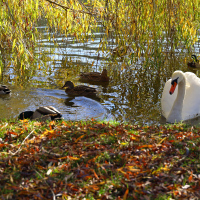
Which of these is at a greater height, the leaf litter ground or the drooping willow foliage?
the drooping willow foliage

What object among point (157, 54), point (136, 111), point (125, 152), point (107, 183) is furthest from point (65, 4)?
point (107, 183)

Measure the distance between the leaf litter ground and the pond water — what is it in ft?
8.83

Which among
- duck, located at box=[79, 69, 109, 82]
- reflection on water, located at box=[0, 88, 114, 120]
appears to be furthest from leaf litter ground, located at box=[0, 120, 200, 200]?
duck, located at box=[79, 69, 109, 82]

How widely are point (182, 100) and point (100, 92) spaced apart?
312cm

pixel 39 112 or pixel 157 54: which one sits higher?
pixel 157 54

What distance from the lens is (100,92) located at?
9.46m

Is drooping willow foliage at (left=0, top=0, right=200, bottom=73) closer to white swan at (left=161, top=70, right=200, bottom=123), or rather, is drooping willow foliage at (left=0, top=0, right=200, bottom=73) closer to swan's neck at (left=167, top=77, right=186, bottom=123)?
white swan at (left=161, top=70, right=200, bottom=123)

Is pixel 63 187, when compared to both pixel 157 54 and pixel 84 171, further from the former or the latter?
pixel 157 54

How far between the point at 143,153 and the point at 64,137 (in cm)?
114

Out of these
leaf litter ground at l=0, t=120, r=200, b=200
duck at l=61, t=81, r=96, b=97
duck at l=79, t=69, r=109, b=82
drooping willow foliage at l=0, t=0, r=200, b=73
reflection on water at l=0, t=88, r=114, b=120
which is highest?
drooping willow foliage at l=0, t=0, r=200, b=73

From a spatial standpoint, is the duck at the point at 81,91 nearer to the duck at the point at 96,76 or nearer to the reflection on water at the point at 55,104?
the reflection on water at the point at 55,104

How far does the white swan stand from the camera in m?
6.87

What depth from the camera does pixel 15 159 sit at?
141 inches

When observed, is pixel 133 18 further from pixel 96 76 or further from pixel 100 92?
pixel 96 76
